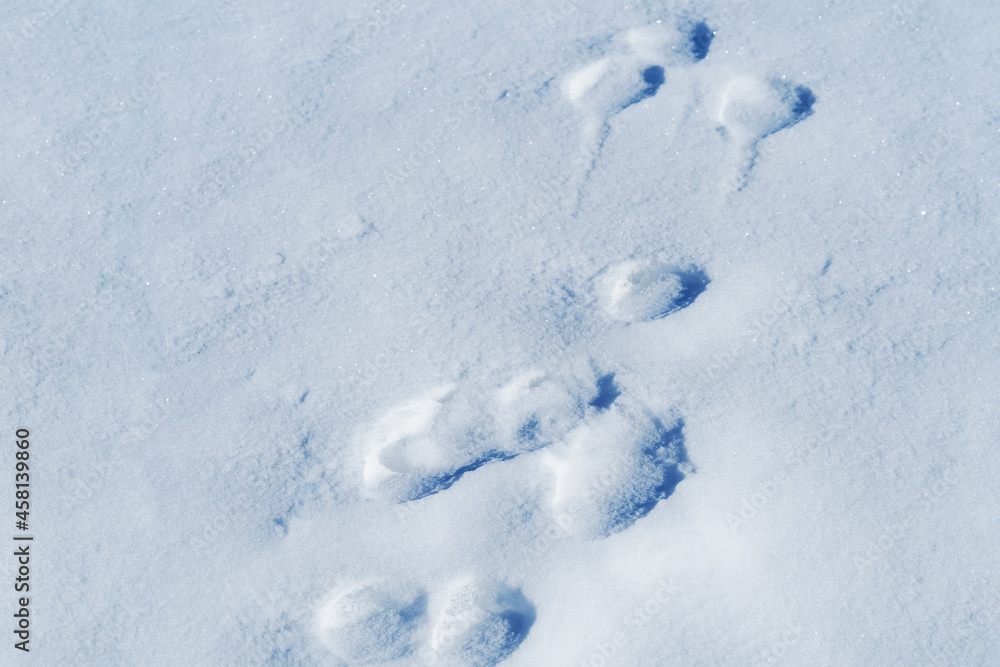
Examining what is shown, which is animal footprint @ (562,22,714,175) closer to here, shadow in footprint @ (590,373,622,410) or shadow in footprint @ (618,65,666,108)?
shadow in footprint @ (618,65,666,108)

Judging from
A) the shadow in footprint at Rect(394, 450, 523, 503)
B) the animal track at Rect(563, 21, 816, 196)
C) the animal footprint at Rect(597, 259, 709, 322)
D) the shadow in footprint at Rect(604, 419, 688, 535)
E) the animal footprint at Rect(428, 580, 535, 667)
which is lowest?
the animal footprint at Rect(428, 580, 535, 667)

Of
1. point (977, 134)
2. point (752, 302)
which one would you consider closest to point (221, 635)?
point (752, 302)

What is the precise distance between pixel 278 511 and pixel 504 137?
125 cm

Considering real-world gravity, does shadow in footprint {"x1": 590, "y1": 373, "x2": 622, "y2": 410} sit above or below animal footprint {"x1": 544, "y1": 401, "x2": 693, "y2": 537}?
above

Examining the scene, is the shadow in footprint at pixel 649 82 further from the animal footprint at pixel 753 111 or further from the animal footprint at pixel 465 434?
the animal footprint at pixel 465 434

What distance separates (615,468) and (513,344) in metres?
0.44

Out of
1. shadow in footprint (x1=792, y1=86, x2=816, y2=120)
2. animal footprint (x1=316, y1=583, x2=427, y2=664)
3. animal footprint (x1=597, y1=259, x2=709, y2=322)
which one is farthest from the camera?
shadow in footprint (x1=792, y1=86, x2=816, y2=120)

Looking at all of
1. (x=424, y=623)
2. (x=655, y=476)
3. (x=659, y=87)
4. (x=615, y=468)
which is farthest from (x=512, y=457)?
(x=659, y=87)

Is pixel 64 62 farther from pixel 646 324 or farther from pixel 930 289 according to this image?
pixel 930 289

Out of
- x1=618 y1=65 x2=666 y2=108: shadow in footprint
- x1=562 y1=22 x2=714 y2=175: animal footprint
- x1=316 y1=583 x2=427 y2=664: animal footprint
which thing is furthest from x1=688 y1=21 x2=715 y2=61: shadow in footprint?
x1=316 y1=583 x2=427 y2=664: animal footprint

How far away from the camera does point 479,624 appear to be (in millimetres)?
1959

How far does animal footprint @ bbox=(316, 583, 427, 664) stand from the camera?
6.42ft

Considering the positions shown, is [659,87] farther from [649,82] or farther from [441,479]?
[441,479]

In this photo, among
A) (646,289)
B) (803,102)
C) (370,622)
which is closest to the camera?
(370,622)
